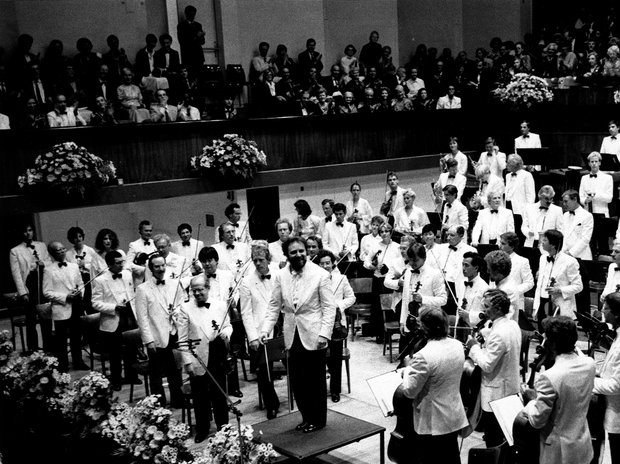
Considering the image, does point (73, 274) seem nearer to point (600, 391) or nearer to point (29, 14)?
point (600, 391)

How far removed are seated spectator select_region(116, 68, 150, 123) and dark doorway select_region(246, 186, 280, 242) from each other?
231 centimetres

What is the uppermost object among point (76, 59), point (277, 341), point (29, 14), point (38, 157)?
point (29, 14)

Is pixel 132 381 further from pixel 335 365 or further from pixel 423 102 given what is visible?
pixel 423 102

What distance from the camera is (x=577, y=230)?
991cm

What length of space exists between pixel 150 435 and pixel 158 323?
3.16m

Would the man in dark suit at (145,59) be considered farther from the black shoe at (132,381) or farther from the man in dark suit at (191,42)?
the black shoe at (132,381)

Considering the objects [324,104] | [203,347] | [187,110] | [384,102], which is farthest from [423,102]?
[203,347]

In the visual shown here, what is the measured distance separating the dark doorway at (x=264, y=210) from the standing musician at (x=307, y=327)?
25.6 feet

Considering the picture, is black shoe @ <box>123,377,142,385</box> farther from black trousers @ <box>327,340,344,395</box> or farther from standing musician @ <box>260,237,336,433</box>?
standing musician @ <box>260,237,336,433</box>

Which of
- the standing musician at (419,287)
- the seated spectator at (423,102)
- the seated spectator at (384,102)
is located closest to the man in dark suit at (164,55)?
the seated spectator at (384,102)

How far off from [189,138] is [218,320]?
618cm

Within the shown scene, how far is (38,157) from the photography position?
37.5 feet

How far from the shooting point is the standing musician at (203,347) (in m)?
7.18

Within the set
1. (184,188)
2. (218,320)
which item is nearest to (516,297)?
(218,320)
